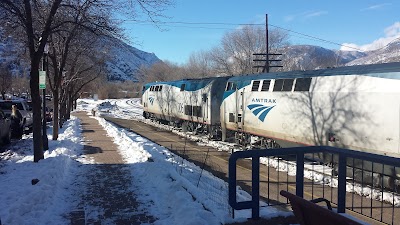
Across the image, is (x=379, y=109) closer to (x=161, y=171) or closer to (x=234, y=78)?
(x=161, y=171)

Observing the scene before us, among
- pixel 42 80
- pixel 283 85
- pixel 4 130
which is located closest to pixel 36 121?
pixel 42 80

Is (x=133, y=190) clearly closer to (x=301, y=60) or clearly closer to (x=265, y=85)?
(x=265, y=85)

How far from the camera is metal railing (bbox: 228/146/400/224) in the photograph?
568cm

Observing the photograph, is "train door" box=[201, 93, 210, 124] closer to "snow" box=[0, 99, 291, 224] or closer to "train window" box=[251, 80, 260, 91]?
"train window" box=[251, 80, 260, 91]

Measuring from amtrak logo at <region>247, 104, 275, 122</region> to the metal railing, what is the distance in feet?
7.31

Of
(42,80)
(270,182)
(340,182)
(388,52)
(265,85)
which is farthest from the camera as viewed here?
(388,52)

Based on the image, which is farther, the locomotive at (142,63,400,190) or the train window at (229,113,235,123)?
the train window at (229,113,235,123)

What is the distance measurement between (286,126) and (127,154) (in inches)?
248

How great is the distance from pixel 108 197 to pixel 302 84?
8.87 metres

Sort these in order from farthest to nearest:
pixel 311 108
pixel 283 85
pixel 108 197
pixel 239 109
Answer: pixel 239 109 → pixel 283 85 → pixel 311 108 → pixel 108 197

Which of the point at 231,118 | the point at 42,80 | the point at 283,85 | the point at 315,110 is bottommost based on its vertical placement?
the point at 231,118

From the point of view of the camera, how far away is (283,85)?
15422 millimetres

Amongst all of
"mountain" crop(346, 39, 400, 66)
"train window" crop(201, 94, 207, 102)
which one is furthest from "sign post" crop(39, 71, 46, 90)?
"mountain" crop(346, 39, 400, 66)

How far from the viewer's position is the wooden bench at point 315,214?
354 centimetres
